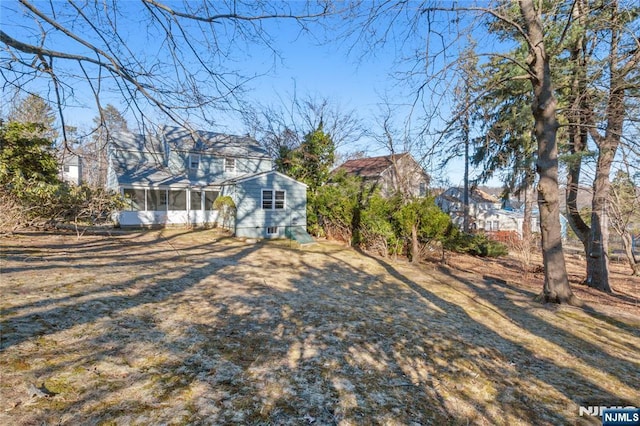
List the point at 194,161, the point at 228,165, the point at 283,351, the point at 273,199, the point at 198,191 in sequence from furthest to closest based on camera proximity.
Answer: the point at 228,165
the point at 194,161
the point at 198,191
the point at 273,199
the point at 283,351

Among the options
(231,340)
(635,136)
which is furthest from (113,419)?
(635,136)

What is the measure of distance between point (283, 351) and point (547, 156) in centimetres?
641

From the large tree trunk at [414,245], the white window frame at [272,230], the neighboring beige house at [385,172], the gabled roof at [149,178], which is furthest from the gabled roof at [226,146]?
the large tree trunk at [414,245]

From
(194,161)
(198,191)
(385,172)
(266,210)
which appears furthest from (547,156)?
(385,172)

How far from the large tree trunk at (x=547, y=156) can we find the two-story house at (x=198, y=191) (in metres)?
10.4

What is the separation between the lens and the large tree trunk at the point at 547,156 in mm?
5770

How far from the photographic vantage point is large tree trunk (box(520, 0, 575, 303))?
227 inches

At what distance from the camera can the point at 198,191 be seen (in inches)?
645

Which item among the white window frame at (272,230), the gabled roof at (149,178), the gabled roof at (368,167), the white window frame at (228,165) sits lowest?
the white window frame at (272,230)

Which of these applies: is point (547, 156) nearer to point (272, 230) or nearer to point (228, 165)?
point (272, 230)

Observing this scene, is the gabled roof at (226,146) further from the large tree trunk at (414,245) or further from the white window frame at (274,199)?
the large tree trunk at (414,245)

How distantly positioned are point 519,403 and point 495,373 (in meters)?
0.52

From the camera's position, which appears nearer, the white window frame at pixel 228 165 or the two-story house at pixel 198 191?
the two-story house at pixel 198 191

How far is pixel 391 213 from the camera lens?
1153 cm
